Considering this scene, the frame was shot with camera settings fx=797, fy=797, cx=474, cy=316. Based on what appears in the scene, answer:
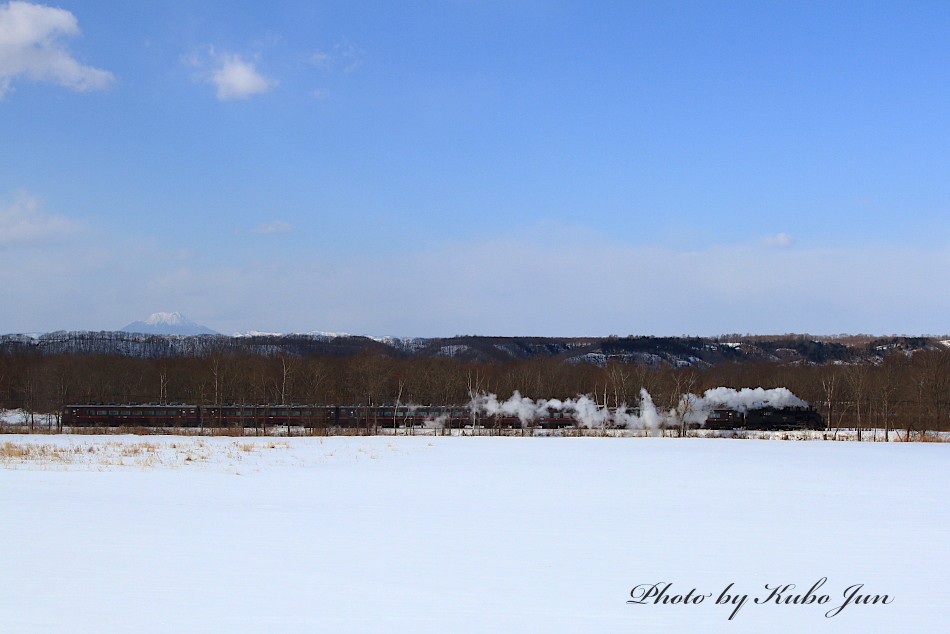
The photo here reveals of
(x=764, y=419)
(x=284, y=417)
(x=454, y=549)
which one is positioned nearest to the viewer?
(x=454, y=549)

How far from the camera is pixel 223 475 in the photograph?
25.6m

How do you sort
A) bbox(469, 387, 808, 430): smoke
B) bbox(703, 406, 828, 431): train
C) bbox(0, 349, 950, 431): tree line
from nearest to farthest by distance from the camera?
bbox(469, 387, 808, 430): smoke
bbox(703, 406, 828, 431): train
bbox(0, 349, 950, 431): tree line

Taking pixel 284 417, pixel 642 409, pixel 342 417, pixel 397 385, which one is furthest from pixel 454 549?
pixel 397 385

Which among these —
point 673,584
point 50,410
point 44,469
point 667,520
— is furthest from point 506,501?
point 50,410

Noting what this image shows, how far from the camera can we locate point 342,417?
68062 millimetres

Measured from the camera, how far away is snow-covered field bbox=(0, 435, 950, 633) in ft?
33.6

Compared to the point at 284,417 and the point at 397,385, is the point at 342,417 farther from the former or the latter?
the point at 397,385

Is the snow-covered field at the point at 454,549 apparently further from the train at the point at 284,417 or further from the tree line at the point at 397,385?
the tree line at the point at 397,385

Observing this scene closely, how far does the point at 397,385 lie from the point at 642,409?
110 feet

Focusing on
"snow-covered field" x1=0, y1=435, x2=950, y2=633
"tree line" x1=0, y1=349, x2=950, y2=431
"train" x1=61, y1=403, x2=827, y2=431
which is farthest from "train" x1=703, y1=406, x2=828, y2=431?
"snow-covered field" x1=0, y1=435, x2=950, y2=633

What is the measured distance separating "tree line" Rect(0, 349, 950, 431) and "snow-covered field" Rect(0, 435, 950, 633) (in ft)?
163

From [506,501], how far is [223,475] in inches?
402

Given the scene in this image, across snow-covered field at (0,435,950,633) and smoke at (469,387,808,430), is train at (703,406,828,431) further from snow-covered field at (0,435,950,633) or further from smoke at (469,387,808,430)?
snow-covered field at (0,435,950,633)

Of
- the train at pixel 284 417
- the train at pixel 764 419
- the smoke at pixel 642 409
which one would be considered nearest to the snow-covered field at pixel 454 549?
the train at pixel 284 417
